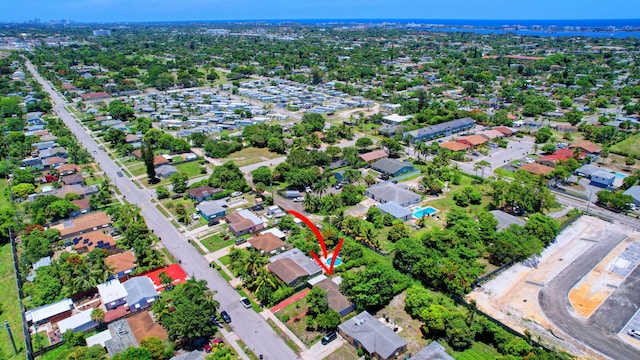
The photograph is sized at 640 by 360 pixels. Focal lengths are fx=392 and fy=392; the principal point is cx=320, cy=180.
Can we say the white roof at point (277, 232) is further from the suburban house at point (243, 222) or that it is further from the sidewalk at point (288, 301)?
the sidewalk at point (288, 301)

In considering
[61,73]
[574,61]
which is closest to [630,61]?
[574,61]

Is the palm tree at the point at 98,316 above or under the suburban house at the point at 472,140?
under

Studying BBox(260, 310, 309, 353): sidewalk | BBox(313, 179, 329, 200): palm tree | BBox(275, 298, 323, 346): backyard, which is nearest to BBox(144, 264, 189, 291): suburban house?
BBox(260, 310, 309, 353): sidewalk

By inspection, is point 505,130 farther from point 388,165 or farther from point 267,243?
point 267,243

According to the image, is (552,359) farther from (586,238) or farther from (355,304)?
(586,238)

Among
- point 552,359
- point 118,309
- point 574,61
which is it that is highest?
point 574,61

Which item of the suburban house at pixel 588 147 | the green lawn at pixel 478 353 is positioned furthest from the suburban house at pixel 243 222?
the suburban house at pixel 588 147

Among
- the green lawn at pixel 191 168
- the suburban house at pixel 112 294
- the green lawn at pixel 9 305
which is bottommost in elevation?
the green lawn at pixel 9 305
